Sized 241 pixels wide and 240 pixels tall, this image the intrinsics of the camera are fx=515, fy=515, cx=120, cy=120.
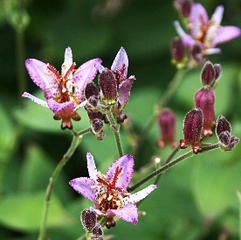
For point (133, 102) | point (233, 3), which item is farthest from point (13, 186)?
point (233, 3)

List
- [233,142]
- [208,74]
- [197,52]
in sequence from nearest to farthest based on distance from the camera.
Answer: [233,142] → [208,74] → [197,52]

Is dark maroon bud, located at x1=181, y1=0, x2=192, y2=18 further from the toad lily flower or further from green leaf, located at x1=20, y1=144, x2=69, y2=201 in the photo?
green leaf, located at x1=20, y1=144, x2=69, y2=201

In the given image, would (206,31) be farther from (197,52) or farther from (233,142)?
(233,142)

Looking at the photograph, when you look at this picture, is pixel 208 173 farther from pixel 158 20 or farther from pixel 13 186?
pixel 158 20

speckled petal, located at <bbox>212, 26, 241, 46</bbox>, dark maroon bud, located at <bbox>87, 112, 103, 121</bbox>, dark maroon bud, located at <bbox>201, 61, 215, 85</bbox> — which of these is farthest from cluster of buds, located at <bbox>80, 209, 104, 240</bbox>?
speckled petal, located at <bbox>212, 26, 241, 46</bbox>

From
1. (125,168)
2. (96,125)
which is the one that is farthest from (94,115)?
(125,168)

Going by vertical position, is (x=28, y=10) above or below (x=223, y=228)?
above

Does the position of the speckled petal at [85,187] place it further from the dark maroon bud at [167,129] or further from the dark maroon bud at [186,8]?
the dark maroon bud at [186,8]
